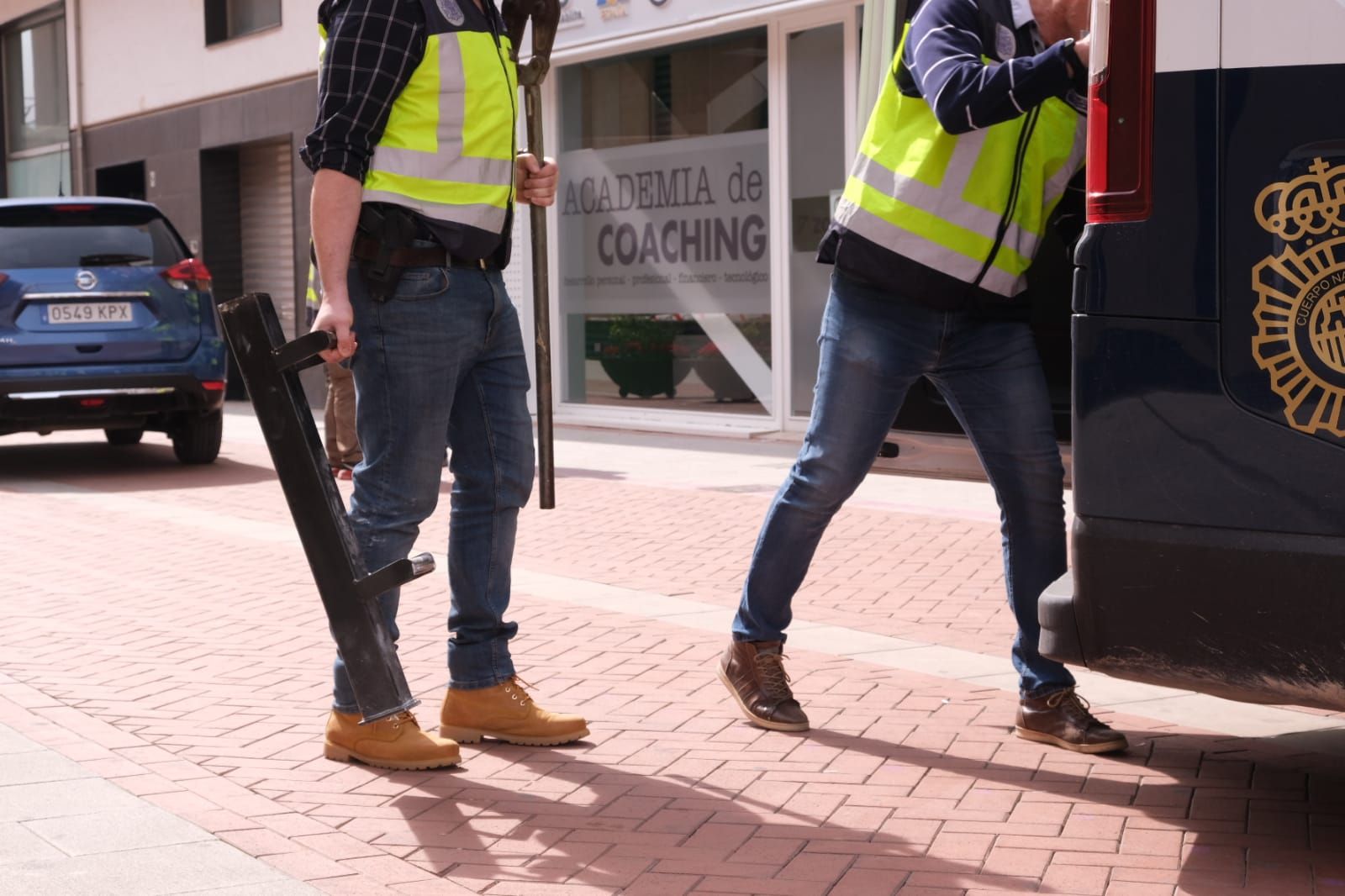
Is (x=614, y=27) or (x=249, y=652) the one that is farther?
(x=614, y=27)

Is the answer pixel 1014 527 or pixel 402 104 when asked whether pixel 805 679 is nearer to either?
pixel 1014 527

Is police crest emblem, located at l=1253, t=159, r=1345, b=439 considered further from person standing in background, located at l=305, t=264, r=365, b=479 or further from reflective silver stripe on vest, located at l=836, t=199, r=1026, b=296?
person standing in background, located at l=305, t=264, r=365, b=479

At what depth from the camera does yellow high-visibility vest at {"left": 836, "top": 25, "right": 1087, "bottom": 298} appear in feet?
13.4

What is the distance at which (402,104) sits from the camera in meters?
4.04

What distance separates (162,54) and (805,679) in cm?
1787

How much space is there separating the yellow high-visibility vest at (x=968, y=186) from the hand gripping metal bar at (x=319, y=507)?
127 centimetres

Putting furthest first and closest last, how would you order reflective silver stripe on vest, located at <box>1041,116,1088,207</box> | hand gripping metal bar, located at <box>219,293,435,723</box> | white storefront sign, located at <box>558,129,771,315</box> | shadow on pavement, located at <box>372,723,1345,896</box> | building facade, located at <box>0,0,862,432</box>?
white storefront sign, located at <box>558,129,771,315</box> → building facade, located at <box>0,0,862,432</box> → reflective silver stripe on vest, located at <box>1041,116,1088,207</box> → hand gripping metal bar, located at <box>219,293,435,723</box> → shadow on pavement, located at <box>372,723,1345,896</box>

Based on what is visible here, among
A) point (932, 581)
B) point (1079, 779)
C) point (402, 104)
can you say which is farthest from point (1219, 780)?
point (932, 581)

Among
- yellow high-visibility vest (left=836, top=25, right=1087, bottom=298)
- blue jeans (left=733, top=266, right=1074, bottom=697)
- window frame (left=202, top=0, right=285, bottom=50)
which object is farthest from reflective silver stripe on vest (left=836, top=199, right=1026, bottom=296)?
window frame (left=202, top=0, right=285, bottom=50)

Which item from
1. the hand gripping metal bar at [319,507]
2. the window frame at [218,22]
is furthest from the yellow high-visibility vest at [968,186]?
the window frame at [218,22]

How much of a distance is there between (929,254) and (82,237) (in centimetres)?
846

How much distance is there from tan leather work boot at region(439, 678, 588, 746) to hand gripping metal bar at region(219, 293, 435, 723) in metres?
0.42

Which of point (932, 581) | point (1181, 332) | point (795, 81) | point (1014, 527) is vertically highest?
point (795, 81)

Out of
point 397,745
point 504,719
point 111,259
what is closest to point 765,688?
point 504,719
